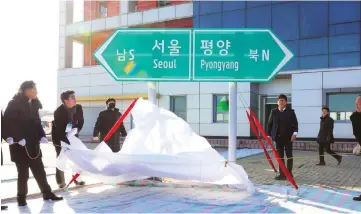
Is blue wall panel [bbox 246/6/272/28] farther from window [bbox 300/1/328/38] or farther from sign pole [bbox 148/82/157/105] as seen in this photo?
sign pole [bbox 148/82/157/105]

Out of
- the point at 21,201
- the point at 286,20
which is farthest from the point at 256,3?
the point at 21,201

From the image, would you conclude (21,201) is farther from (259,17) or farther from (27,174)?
(259,17)

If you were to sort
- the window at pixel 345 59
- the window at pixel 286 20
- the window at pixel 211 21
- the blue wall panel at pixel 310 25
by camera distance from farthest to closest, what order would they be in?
the window at pixel 211 21 → the window at pixel 286 20 → the blue wall panel at pixel 310 25 → the window at pixel 345 59

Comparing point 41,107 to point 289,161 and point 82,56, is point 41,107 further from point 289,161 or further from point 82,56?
point 82,56

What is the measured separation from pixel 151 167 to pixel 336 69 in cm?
1508

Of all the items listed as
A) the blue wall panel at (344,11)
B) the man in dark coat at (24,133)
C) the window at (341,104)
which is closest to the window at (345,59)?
the window at (341,104)

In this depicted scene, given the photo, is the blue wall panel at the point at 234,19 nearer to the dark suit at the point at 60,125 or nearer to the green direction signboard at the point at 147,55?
the green direction signboard at the point at 147,55

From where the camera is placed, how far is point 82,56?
28.8 metres

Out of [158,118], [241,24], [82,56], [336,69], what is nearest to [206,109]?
[241,24]

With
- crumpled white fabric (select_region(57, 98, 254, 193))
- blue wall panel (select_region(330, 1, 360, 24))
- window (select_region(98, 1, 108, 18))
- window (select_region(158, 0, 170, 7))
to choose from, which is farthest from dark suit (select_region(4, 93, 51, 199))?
window (select_region(98, 1, 108, 18))

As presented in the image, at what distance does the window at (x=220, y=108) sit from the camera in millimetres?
21922

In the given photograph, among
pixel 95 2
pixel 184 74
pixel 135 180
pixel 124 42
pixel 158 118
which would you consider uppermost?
pixel 95 2

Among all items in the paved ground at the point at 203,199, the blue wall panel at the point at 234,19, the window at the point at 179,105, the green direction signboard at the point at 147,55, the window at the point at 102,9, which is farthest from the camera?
the window at the point at 102,9

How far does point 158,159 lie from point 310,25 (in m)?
15.7
